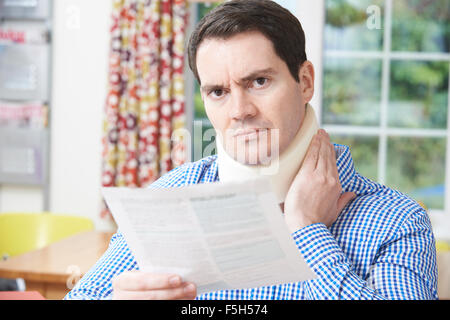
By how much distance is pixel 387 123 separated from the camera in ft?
9.85

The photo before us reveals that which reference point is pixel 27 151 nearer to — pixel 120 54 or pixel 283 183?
pixel 120 54

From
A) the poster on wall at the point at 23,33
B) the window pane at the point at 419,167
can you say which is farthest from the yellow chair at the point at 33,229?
the window pane at the point at 419,167

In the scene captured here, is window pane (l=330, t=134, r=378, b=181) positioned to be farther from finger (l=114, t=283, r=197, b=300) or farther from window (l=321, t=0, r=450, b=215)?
finger (l=114, t=283, r=197, b=300)

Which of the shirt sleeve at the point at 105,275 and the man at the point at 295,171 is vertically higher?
the man at the point at 295,171

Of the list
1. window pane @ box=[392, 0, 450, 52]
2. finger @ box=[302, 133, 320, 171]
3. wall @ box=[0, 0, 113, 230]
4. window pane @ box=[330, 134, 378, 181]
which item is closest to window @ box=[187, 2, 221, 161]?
wall @ box=[0, 0, 113, 230]

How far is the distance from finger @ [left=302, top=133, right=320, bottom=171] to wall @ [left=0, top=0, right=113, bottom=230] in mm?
2453

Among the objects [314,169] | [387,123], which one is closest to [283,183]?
[314,169]

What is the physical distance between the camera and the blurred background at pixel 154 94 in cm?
296

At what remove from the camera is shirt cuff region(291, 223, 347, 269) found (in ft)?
2.92

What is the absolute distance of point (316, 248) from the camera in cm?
89

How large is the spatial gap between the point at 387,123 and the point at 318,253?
2.27 m

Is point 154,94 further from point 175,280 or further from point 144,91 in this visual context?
point 175,280

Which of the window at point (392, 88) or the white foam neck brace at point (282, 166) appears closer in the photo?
the white foam neck brace at point (282, 166)

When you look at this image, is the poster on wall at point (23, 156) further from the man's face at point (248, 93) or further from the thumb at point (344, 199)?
the thumb at point (344, 199)
